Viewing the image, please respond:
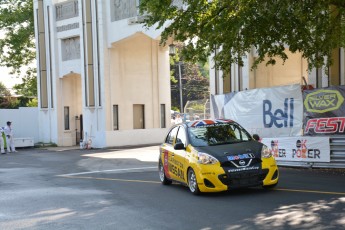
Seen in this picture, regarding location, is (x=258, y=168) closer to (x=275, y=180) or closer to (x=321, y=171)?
(x=275, y=180)

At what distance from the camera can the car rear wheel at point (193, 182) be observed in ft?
35.3

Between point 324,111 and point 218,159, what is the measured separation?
22.1 ft

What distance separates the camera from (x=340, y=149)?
14.9 m

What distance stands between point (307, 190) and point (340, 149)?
14.5 ft

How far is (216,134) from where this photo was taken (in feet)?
38.4

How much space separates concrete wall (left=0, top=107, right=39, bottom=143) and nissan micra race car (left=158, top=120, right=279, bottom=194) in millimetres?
26172

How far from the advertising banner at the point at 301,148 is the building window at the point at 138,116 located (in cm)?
1671

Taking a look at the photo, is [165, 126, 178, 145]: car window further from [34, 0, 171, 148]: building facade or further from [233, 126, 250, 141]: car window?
[34, 0, 171, 148]: building facade

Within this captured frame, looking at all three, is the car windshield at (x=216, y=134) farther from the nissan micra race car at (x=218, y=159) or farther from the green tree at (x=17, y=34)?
the green tree at (x=17, y=34)

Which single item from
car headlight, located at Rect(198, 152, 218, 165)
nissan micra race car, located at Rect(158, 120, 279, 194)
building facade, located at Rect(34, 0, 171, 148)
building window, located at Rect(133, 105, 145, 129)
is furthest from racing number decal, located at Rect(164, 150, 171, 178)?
building window, located at Rect(133, 105, 145, 129)

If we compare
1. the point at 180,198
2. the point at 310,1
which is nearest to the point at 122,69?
the point at 310,1

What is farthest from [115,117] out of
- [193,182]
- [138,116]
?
[193,182]

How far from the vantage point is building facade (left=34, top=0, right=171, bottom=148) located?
31.2 metres

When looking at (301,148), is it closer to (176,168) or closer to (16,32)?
(176,168)
